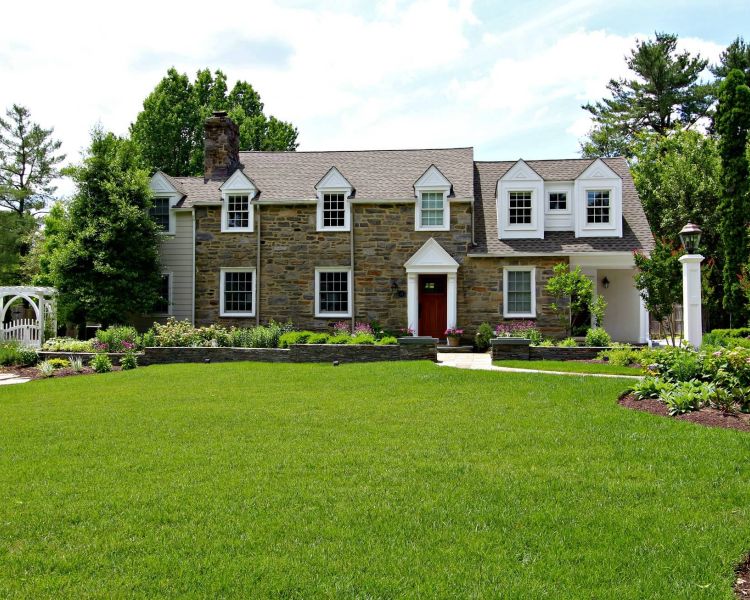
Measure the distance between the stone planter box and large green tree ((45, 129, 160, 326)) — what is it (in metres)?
12.1

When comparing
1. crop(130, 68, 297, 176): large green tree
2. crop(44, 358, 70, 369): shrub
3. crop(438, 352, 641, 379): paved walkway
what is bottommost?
crop(44, 358, 70, 369): shrub

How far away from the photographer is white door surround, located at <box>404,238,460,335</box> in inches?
851

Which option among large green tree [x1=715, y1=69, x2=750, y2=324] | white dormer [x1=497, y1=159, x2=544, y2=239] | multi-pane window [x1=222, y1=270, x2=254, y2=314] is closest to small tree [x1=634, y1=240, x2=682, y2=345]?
white dormer [x1=497, y1=159, x2=544, y2=239]

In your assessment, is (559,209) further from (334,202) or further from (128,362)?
(128,362)

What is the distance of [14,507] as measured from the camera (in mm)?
5309

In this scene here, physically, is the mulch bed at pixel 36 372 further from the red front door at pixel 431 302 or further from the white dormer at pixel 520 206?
the white dormer at pixel 520 206

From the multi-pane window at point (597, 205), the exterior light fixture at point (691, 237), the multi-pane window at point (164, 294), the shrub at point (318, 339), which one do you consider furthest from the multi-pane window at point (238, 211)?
the exterior light fixture at point (691, 237)

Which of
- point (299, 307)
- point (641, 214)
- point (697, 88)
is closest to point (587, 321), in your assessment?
point (641, 214)

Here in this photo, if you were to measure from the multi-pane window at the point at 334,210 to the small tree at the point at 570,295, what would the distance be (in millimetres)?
7526

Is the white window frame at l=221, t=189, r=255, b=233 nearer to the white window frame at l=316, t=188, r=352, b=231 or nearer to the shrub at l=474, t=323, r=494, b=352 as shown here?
the white window frame at l=316, t=188, r=352, b=231

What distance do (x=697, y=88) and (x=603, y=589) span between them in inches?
1592

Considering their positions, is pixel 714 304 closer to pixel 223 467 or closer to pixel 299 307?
pixel 299 307

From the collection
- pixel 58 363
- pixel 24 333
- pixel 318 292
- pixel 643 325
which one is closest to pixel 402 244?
pixel 318 292

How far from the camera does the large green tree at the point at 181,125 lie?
40.1 metres
